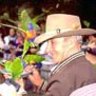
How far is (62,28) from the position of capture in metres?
3.31

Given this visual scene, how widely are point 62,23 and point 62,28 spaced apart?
0.28 ft

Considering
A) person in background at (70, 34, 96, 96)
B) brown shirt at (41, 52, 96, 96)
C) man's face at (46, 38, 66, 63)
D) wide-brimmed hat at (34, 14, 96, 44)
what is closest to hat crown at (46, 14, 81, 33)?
wide-brimmed hat at (34, 14, 96, 44)

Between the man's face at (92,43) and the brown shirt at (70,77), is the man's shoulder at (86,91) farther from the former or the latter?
the man's face at (92,43)

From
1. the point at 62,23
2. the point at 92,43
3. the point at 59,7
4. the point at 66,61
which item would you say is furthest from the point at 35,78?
the point at 59,7

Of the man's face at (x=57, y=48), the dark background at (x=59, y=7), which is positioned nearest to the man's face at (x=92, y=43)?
the man's face at (x=57, y=48)

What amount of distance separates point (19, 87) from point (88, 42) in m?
0.90

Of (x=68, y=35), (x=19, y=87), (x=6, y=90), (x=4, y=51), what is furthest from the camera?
(x=4, y=51)

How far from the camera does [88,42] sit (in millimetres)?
2945

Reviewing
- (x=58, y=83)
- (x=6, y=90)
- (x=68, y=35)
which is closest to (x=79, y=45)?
(x=68, y=35)

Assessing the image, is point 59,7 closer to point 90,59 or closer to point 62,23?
point 62,23

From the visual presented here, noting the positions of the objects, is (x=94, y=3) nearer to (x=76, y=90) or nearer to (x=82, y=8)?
(x=82, y=8)

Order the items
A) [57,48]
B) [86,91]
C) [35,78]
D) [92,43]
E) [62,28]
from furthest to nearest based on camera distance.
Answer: [35,78] < [62,28] < [57,48] < [92,43] < [86,91]

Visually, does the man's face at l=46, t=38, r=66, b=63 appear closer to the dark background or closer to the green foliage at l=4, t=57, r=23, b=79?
the green foliage at l=4, t=57, r=23, b=79

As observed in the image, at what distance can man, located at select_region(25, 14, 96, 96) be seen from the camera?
9.30 ft
